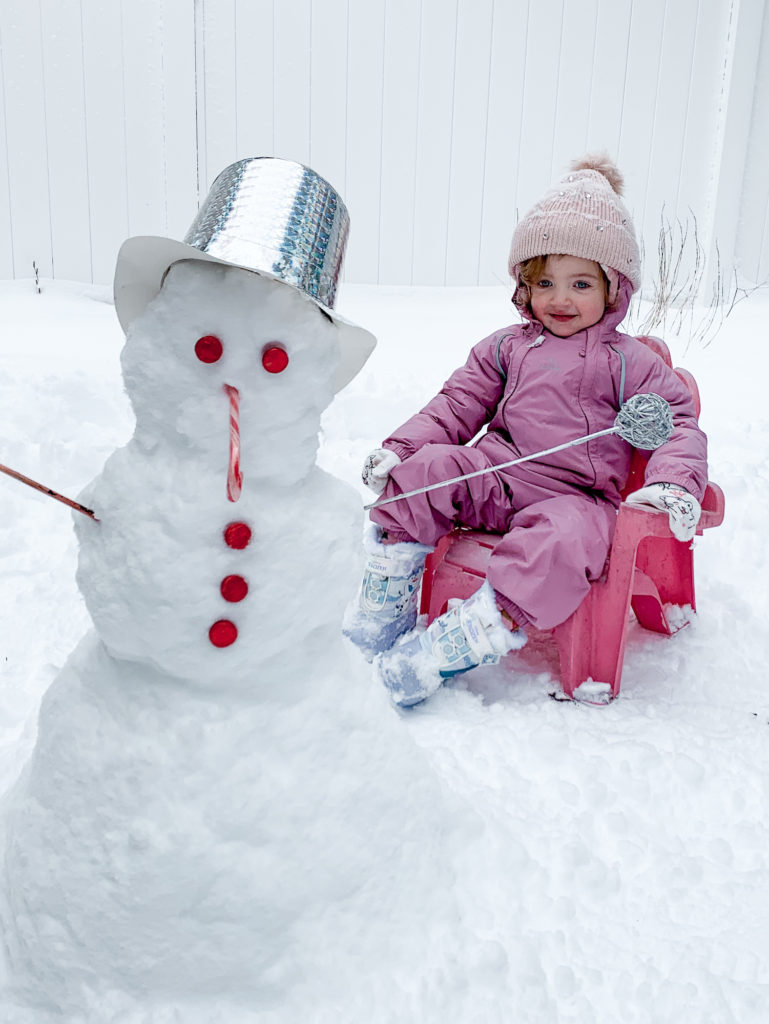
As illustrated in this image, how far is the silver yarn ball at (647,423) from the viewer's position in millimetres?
1527

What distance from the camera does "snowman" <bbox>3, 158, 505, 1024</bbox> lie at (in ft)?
2.83

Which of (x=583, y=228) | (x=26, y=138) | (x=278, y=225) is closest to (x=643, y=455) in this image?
(x=583, y=228)

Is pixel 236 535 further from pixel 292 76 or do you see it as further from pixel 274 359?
pixel 292 76

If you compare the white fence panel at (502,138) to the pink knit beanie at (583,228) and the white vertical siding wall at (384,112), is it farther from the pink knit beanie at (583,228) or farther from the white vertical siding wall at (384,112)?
the pink knit beanie at (583,228)

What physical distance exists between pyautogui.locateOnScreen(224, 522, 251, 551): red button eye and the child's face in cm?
118

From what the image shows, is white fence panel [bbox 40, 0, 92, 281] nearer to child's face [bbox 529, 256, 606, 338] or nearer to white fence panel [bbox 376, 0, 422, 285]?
white fence panel [bbox 376, 0, 422, 285]

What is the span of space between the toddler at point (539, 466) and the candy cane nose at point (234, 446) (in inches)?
34.1

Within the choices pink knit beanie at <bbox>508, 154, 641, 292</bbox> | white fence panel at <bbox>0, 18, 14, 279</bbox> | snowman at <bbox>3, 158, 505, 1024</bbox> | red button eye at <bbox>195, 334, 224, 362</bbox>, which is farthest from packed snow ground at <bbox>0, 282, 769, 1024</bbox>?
white fence panel at <bbox>0, 18, 14, 279</bbox>

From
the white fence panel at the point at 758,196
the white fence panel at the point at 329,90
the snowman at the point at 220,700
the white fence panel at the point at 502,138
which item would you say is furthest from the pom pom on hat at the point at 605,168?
the white fence panel at the point at 758,196

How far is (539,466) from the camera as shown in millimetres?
1865

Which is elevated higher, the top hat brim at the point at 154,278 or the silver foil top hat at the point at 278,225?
the silver foil top hat at the point at 278,225

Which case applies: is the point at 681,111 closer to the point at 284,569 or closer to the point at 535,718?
the point at 535,718

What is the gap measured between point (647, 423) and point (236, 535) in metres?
0.91

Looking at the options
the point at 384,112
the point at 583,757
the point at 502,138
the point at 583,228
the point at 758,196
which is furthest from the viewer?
the point at 758,196
